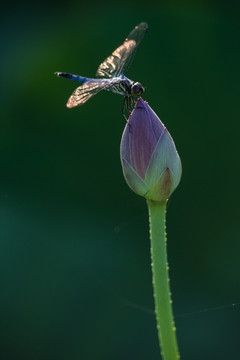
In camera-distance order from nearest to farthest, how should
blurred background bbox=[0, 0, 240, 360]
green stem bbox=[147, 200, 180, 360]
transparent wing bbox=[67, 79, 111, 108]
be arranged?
green stem bbox=[147, 200, 180, 360] < transparent wing bbox=[67, 79, 111, 108] < blurred background bbox=[0, 0, 240, 360]

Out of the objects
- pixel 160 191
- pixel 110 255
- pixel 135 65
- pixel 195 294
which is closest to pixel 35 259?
pixel 110 255

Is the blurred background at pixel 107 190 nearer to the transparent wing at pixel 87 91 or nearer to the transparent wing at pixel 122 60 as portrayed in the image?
the transparent wing at pixel 122 60

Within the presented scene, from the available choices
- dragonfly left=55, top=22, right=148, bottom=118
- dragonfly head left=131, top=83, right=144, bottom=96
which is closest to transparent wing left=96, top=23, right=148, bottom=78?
dragonfly left=55, top=22, right=148, bottom=118

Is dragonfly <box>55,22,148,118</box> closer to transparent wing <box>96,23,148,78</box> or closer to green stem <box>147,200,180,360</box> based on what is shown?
transparent wing <box>96,23,148,78</box>

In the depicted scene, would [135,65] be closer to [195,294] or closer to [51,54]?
[51,54]

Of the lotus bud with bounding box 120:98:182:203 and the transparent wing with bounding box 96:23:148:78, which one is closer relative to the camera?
the lotus bud with bounding box 120:98:182:203

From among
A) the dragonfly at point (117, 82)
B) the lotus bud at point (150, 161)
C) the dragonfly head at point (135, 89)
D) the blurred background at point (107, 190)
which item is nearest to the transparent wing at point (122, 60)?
the dragonfly at point (117, 82)

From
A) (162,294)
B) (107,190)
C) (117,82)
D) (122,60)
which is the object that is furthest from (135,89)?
(107,190)
